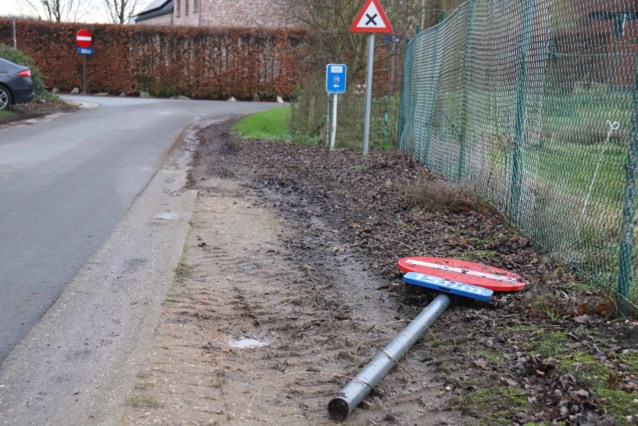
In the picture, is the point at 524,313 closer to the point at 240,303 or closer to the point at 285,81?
the point at 240,303

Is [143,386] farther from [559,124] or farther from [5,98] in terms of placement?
[5,98]

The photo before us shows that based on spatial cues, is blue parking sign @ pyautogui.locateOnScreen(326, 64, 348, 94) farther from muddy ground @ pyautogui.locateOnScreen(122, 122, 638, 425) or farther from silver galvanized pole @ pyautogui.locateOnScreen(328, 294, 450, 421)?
silver galvanized pole @ pyautogui.locateOnScreen(328, 294, 450, 421)

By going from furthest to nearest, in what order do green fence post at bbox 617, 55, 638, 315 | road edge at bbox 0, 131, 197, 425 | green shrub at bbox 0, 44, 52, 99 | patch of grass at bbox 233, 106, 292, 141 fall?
green shrub at bbox 0, 44, 52, 99, patch of grass at bbox 233, 106, 292, 141, green fence post at bbox 617, 55, 638, 315, road edge at bbox 0, 131, 197, 425

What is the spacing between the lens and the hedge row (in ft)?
111

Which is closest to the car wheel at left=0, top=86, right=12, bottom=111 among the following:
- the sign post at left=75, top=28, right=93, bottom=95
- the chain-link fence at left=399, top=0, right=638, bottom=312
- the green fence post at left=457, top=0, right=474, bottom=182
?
the sign post at left=75, top=28, right=93, bottom=95

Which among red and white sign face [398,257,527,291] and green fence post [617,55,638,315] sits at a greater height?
green fence post [617,55,638,315]

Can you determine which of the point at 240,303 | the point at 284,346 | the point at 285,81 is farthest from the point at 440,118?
the point at 285,81

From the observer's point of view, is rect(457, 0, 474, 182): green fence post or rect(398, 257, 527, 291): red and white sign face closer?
rect(398, 257, 527, 291): red and white sign face

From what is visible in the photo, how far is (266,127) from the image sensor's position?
1916 cm

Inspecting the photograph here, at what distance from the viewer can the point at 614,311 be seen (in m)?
4.68

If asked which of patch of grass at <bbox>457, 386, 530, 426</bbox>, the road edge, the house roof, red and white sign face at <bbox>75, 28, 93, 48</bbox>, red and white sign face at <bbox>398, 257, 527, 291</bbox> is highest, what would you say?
the house roof

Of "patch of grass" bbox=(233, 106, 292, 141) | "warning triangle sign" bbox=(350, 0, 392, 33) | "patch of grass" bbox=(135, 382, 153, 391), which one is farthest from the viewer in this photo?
"patch of grass" bbox=(233, 106, 292, 141)

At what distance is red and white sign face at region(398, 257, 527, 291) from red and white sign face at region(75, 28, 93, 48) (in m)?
30.2

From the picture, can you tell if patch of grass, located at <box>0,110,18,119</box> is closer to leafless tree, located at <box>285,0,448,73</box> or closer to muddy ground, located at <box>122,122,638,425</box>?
leafless tree, located at <box>285,0,448,73</box>
